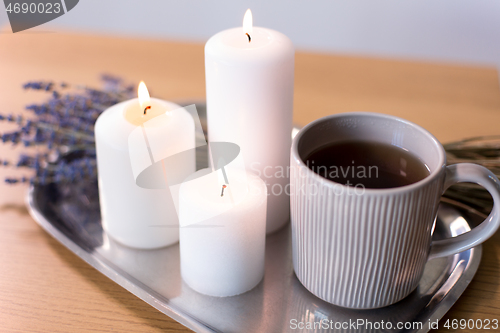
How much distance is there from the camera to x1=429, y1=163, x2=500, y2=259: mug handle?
0.34 m

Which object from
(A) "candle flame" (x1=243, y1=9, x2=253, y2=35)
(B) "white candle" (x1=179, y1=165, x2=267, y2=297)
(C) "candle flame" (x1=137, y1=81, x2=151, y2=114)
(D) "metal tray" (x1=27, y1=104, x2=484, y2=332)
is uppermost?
(A) "candle flame" (x1=243, y1=9, x2=253, y2=35)

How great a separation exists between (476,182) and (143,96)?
27 centimetres

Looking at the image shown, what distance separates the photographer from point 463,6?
112 cm

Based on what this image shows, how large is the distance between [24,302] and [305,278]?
0.22 m

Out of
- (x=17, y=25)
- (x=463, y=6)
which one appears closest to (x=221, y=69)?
(x=17, y=25)

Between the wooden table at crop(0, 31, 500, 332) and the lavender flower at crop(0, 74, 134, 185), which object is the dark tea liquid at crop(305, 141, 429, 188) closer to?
the wooden table at crop(0, 31, 500, 332)

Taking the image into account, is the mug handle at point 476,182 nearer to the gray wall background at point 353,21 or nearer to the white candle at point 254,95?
the white candle at point 254,95

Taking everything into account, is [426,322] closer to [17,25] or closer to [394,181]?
[394,181]

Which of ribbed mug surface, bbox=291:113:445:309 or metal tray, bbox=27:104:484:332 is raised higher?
ribbed mug surface, bbox=291:113:445:309
